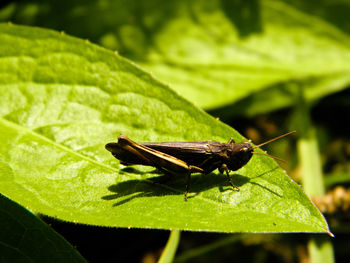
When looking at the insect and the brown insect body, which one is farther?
the brown insect body

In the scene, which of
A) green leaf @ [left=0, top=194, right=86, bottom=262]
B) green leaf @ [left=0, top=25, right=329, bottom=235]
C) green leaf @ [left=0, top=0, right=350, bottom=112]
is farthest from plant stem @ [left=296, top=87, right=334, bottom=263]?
green leaf @ [left=0, top=194, right=86, bottom=262]

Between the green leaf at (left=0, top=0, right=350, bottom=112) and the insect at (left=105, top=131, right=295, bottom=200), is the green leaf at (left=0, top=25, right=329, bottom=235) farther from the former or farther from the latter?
the green leaf at (left=0, top=0, right=350, bottom=112)

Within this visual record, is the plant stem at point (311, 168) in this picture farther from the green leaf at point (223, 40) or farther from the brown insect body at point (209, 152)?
the brown insect body at point (209, 152)

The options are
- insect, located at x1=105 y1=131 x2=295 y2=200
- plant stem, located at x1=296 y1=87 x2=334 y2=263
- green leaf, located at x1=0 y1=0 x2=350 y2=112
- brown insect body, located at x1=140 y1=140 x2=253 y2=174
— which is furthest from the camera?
green leaf, located at x1=0 y1=0 x2=350 y2=112

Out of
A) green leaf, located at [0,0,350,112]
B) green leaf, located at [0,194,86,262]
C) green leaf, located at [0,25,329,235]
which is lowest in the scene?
green leaf, located at [0,194,86,262]

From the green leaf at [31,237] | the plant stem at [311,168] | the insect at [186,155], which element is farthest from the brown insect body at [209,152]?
the plant stem at [311,168]

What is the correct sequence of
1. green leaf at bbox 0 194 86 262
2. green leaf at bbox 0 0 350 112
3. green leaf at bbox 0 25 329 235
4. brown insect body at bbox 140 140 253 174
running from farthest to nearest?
1. green leaf at bbox 0 0 350 112
2. brown insect body at bbox 140 140 253 174
3. green leaf at bbox 0 25 329 235
4. green leaf at bbox 0 194 86 262
